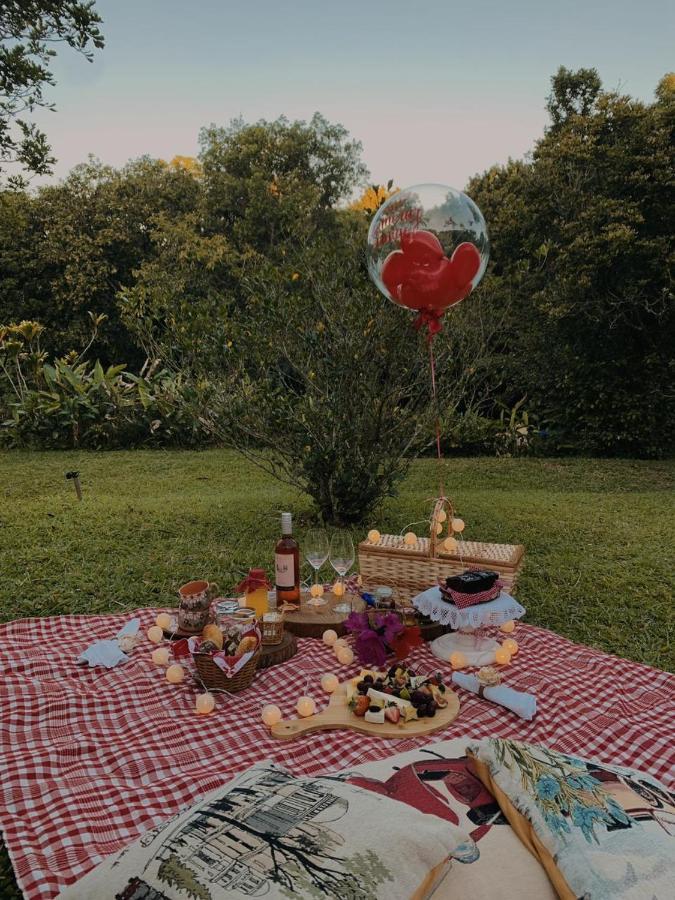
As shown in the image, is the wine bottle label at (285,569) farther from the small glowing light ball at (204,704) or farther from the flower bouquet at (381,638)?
the small glowing light ball at (204,704)

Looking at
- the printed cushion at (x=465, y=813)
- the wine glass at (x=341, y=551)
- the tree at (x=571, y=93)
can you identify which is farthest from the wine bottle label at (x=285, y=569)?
the tree at (x=571, y=93)

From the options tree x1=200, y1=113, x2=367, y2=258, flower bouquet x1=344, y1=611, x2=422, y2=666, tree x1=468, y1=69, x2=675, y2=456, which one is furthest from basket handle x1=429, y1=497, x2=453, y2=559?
tree x1=200, y1=113, x2=367, y2=258

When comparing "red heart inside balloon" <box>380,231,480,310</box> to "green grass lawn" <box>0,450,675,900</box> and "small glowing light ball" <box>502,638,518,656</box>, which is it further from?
"green grass lawn" <box>0,450,675,900</box>

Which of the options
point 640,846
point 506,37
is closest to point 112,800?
point 640,846

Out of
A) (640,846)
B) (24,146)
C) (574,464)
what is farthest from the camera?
(574,464)

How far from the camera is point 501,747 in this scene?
5.91 feet

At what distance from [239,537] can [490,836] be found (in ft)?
15.5

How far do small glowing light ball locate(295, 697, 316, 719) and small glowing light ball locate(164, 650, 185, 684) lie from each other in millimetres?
684

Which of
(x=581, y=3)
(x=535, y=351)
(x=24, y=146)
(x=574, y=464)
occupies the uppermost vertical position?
(x=581, y=3)

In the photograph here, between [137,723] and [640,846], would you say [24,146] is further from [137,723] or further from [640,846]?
[640,846]

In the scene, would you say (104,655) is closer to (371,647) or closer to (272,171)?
(371,647)

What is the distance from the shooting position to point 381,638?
3293mm

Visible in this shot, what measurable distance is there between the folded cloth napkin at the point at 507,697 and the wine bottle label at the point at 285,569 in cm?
108

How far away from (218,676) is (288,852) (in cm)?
181
